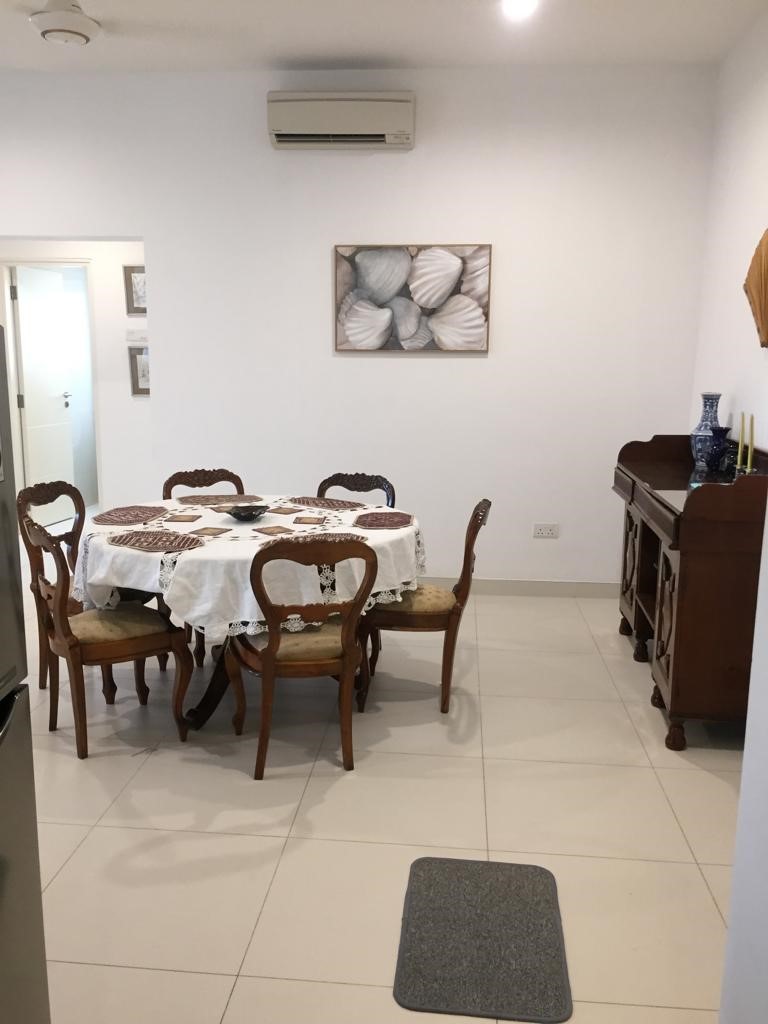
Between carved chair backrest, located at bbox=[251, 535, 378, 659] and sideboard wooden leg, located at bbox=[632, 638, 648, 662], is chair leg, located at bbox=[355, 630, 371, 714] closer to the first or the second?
carved chair backrest, located at bbox=[251, 535, 378, 659]

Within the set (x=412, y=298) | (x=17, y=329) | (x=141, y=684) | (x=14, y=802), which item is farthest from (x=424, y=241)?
(x=14, y=802)

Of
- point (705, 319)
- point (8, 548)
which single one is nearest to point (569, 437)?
point (705, 319)

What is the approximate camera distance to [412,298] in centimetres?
458

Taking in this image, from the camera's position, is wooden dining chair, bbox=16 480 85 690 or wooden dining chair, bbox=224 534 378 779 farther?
wooden dining chair, bbox=16 480 85 690

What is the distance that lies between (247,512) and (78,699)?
97cm

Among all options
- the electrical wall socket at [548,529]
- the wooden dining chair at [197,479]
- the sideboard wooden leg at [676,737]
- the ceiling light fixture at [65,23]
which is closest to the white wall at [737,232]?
the electrical wall socket at [548,529]

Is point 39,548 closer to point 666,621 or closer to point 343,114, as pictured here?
point 666,621

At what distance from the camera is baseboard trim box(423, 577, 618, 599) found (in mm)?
4840

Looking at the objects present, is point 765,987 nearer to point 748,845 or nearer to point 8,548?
point 748,845

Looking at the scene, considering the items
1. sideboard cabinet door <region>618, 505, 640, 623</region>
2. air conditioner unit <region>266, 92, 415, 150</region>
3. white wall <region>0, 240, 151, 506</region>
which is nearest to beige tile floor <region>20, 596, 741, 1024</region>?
sideboard cabinet door <region>618, 505, 640, 623</region>

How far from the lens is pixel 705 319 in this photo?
4391 millimetres

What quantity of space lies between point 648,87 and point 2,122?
356 centimetres

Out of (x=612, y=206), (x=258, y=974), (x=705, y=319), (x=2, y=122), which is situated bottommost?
(x=258, y=974)

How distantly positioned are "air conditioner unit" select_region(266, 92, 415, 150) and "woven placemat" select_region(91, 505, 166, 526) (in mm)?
2234
